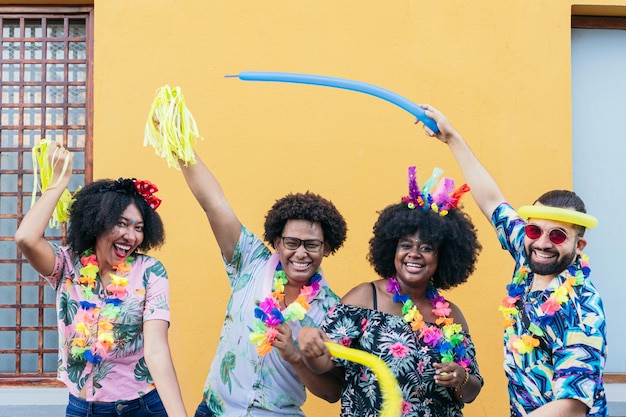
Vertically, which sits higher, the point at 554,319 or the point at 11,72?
the point at 11,72

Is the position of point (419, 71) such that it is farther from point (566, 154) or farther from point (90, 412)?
point (90, 412)

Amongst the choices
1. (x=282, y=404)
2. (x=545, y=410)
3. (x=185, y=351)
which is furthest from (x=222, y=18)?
(x=545, y=410)

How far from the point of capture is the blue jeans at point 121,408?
11.3ft

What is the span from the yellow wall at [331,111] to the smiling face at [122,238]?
1.17m

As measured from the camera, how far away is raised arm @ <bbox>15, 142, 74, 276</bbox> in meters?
3.38

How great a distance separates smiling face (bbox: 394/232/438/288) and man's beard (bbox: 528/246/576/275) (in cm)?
47

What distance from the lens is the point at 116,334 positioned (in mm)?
3467

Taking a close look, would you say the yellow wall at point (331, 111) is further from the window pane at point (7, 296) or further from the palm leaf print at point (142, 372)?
the palm leaf print at point (142, 372)

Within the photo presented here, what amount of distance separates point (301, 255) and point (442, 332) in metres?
0.72

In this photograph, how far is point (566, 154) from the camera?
4.86 metres

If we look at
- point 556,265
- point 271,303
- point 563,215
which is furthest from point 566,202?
point 271,303

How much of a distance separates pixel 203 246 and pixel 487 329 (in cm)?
Answer: 187

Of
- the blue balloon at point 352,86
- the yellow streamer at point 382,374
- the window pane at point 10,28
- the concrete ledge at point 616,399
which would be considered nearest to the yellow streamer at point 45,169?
the blue balloon at point 352,86

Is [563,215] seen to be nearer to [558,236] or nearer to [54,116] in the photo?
[558,236]
